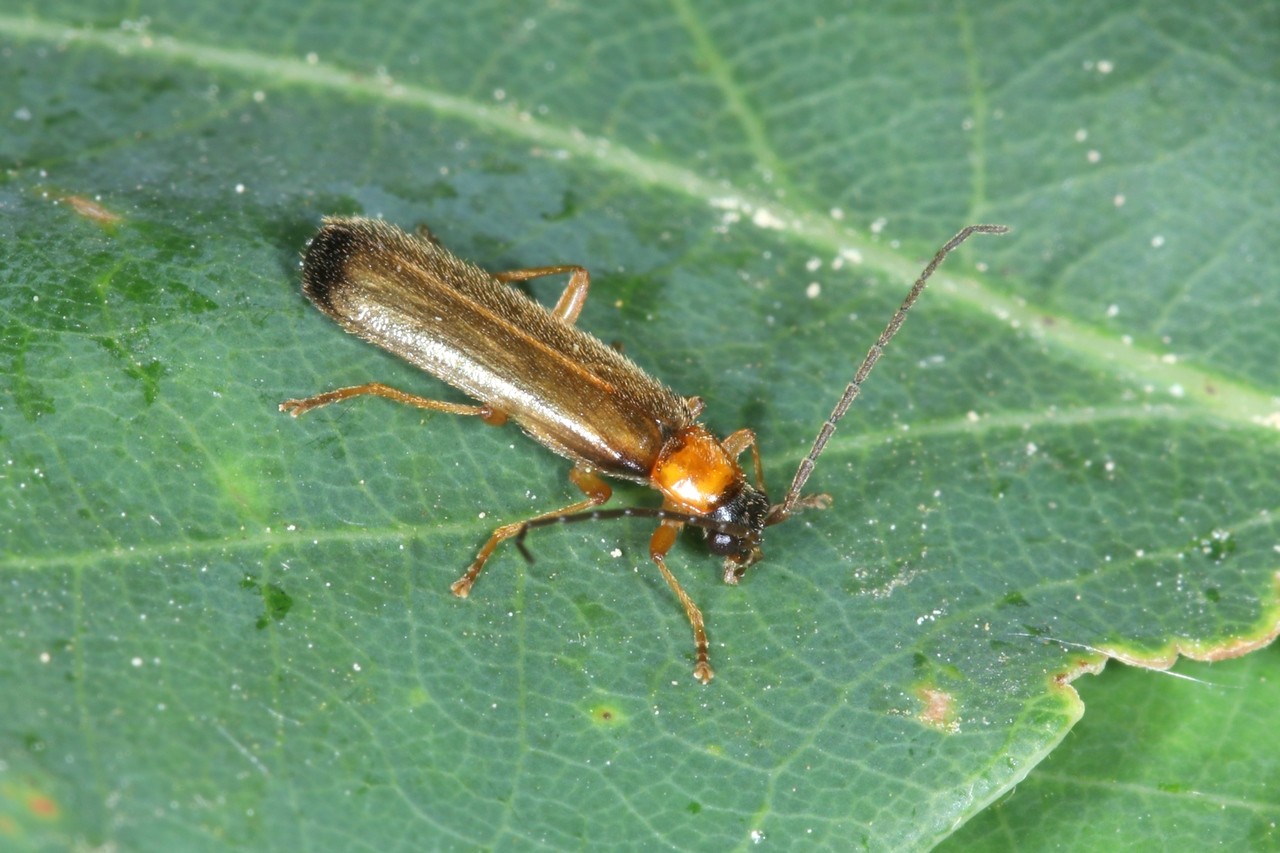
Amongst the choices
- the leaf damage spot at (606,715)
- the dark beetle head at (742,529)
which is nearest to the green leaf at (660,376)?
the leaf damage spot at (606,715)

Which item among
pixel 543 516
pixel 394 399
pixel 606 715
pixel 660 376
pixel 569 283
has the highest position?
pixel 569 283

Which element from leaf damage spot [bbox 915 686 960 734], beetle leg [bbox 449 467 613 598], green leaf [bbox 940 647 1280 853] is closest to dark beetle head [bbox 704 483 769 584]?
beetle leg [bbox 449 467 613 598]

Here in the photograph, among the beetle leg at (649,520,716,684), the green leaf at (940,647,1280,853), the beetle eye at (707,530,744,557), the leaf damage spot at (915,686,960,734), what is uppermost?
the beetle eye at (707,530,744,557)

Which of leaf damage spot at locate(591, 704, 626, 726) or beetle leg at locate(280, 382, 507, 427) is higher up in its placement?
beetle leg at locate(280, 382, 507, 427)

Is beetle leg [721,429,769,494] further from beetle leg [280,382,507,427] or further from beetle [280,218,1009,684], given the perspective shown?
beetle leg [280,382,507,427]

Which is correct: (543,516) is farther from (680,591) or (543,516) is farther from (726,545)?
(726,545)

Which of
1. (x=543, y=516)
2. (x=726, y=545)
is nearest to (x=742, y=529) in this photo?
(x=726, y=545)

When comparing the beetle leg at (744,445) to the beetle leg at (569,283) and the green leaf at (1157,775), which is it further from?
the green leaf at (1157,775)
